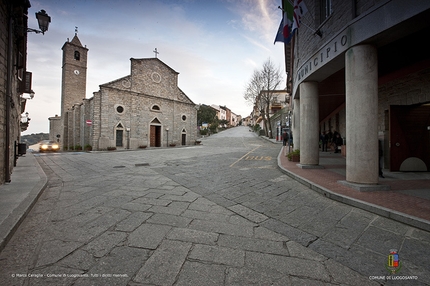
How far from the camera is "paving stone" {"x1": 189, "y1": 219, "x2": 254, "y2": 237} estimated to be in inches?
112

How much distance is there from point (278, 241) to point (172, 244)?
137 centimetres

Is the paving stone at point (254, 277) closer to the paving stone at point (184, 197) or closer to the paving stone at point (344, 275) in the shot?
the paving stone at point (344, 275)

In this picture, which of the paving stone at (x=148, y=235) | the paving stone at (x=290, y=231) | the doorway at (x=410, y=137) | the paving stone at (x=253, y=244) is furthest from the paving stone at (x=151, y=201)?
the doorway at (x=410, y=137)

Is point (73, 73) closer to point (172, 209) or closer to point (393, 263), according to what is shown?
point (172, 209)

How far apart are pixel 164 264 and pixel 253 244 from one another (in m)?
1.10

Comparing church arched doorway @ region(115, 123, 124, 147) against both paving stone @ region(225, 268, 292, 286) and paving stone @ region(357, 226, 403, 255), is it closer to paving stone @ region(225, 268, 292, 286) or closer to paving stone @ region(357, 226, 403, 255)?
paving stone @ region(225, 268, 292, 286)

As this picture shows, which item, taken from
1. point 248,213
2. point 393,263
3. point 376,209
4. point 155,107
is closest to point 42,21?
point 248,213

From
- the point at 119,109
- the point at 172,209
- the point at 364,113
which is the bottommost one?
the point at 172,209

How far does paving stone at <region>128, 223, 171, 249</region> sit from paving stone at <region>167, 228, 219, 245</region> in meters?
0.13

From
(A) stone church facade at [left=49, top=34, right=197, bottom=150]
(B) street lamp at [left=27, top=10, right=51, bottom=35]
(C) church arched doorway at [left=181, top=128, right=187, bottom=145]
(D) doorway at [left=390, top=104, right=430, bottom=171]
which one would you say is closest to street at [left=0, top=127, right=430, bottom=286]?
(D) doorway at [left=390, top=104, right=430, bottom=171]

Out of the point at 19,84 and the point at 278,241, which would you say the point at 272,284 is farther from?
the point at 19,84

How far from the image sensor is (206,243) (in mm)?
2512

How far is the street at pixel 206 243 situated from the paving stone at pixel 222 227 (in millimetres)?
15

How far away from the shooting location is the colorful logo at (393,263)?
2033mm
